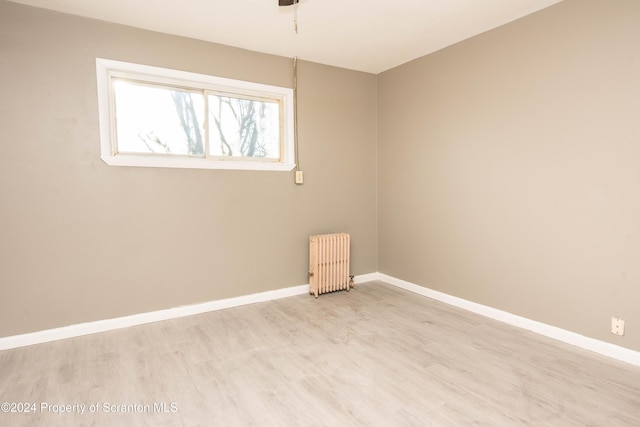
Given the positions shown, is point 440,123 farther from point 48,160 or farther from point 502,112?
point 48,160

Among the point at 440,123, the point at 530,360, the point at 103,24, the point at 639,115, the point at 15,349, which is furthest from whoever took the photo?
the point at 440,123

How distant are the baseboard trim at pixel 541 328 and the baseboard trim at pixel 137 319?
56.2 inches

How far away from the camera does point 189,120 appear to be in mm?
3275

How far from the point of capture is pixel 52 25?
2615mm

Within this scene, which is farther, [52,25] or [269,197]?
[269,197]

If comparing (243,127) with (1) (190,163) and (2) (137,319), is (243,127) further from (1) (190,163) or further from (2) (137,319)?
(2) (137,319)

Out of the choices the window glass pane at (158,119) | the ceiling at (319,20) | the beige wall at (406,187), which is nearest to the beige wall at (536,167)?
the beige wall at (406,187)

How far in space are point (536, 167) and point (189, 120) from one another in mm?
3074

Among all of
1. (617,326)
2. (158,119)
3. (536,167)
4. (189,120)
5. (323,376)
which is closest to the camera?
(323,376)

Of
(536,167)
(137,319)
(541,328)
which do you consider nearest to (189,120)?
(137,319)

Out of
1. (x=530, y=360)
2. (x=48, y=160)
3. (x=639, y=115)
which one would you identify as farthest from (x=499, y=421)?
(x=48, y=160)

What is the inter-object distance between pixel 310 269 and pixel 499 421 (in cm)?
230

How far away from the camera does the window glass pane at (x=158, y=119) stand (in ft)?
9.79

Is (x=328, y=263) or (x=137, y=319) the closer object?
(x=137, y=319)
